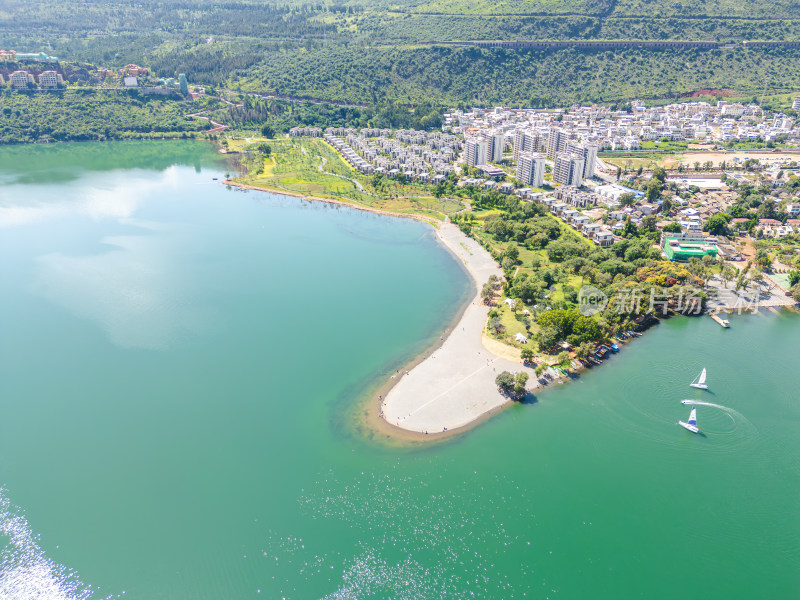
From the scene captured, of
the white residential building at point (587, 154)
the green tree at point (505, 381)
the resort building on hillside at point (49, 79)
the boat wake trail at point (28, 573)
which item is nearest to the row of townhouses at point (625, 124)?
the white residential building at point (587, 154)

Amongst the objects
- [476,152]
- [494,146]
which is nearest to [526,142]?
[494,146]

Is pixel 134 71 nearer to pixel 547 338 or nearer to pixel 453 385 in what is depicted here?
pixel 453 385

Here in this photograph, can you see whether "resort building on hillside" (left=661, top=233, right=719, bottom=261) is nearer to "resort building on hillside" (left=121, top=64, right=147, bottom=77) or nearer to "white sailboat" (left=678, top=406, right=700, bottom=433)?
"white sailboat" (left=678, top=406, right=700, bottom=433)

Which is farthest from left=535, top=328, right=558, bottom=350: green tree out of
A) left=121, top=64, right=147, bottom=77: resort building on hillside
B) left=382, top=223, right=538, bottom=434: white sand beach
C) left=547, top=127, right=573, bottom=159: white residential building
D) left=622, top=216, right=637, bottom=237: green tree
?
left=121, top=64, right=147, bottom=77: resort building on hillside

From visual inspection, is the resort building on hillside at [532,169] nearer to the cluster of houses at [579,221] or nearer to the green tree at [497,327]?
the cluster of houses at [579,221]

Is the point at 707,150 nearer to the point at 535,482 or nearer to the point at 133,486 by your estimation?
the point at 535,482

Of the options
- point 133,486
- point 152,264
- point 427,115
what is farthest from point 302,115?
point 133,486

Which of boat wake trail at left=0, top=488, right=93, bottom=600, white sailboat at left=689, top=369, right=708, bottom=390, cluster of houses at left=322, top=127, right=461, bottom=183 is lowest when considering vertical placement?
boat wake trail at left=0, top=488, right=93, bottom=600
